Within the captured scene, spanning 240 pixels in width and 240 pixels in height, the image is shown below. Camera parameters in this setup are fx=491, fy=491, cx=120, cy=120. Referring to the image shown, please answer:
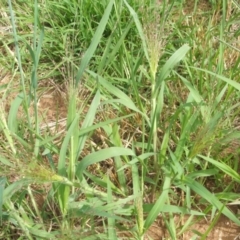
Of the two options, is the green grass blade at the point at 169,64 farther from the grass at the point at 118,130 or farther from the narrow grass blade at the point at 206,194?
the narrow grass blade at the point at 206,194

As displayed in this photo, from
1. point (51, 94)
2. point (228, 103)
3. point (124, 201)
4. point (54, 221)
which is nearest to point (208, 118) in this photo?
point (228, 103)

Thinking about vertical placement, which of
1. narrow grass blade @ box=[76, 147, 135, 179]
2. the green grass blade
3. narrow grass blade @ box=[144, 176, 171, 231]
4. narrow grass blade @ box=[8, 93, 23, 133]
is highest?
the green grass blade

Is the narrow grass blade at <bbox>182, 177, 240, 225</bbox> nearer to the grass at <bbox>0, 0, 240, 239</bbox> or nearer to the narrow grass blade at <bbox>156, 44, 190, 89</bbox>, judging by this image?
the grass at <bbox>0, 0, 240, 239</bbox>

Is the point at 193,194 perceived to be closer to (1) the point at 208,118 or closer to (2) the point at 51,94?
(1) the point at 208,118

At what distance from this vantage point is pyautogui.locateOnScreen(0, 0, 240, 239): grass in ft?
4.10

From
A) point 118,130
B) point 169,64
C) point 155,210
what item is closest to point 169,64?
point 169,64

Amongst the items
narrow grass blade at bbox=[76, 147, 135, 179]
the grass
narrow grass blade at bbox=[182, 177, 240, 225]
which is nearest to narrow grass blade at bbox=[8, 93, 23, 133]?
the grass

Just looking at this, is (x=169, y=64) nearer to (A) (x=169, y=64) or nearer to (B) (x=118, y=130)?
(A) (x=169, y=64)

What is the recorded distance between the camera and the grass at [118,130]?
4.10 ft

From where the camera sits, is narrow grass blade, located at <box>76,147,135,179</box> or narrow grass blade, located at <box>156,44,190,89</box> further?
narrow grass blade, located at <box>156,44,190,89</box>

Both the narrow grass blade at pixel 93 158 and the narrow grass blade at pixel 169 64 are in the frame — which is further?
the narrow grass blade at pixel 169 64

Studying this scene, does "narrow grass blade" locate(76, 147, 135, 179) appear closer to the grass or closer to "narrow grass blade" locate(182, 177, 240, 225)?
the grass

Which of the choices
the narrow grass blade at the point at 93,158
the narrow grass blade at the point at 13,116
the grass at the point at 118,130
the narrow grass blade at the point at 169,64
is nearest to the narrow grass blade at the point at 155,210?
Answer: the grass at the point at 118,130

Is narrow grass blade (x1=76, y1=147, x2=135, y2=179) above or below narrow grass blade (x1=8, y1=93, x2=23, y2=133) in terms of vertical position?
below
